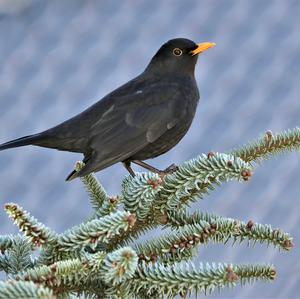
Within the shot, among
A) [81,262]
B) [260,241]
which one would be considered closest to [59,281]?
[81,262]

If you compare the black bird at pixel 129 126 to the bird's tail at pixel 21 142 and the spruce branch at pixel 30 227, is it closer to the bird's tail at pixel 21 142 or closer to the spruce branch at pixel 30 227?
the bird's tail at pixel 21 142

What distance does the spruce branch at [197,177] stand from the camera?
76 cm

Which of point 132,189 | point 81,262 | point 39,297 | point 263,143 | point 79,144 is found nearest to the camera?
point 39,297

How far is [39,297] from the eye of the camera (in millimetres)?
539

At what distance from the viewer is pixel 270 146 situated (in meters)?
0.94

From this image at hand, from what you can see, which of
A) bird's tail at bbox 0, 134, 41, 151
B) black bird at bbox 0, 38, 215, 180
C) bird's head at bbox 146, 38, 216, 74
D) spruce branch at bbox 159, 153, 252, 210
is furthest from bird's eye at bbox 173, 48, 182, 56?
spruce branch at bbox 159, 153, 252, 210

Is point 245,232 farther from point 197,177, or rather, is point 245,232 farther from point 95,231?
point 95,231

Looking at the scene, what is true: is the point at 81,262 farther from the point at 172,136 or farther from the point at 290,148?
the point at 172,136

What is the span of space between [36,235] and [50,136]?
57 centimetres

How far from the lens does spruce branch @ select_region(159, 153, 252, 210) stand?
76 centimetres

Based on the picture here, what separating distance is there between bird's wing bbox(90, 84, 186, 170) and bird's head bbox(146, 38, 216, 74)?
0.15 m

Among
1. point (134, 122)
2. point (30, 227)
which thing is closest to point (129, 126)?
point (134, 122)

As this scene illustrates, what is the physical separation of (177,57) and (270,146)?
596mm

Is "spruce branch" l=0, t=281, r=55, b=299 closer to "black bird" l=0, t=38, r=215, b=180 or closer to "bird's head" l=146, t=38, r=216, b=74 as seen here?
"black bird" l=0, t=38, r=215, b=180
